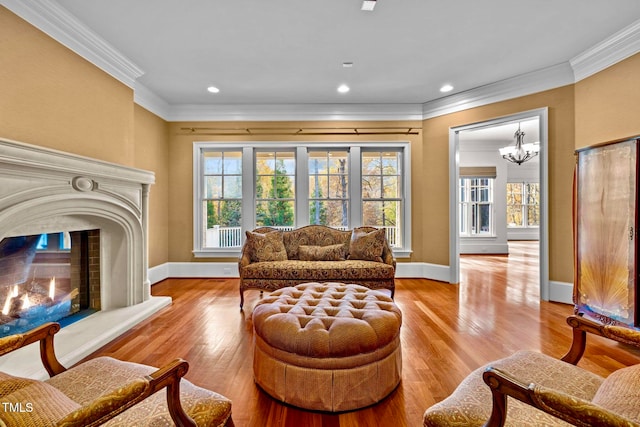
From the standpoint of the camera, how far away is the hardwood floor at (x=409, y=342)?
5.68ft

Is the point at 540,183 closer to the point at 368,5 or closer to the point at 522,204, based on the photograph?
the point at 368,5

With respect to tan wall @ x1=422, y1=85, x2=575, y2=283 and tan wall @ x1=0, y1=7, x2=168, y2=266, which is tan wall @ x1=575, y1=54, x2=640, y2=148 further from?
tan wall @ x1=0, y1=7, x2=168, y2=266

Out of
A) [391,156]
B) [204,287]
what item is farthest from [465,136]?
[204,287]

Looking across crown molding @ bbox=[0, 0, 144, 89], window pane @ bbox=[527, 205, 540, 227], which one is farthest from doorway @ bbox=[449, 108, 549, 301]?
window pane @ bbox=[527, 205, 540, 227]

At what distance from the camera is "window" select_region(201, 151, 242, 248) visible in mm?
5109

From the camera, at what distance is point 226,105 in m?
4.88

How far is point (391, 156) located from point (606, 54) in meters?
2.79

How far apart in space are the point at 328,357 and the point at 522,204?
1024 centimetres

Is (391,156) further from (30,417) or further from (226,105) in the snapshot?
(30,417)

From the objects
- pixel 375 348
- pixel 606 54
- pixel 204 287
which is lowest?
pixel 204 287

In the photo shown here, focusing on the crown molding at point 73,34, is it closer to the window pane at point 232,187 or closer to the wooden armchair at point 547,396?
the window pane at point 232,187

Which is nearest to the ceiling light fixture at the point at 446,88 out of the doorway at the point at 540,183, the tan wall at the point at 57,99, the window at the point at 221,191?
the doorway at the point at 540,183

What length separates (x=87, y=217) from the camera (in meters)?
2.98

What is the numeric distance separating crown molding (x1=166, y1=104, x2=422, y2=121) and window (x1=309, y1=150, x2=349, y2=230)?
631mm
